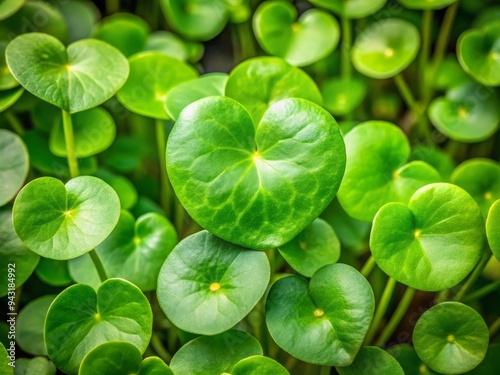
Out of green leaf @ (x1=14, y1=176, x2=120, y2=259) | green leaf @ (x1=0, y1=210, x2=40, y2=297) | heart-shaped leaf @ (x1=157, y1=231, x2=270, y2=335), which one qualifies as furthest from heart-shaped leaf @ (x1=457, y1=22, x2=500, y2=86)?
green leaf @ (x1=0, y1=210, x2=40, y2=297)

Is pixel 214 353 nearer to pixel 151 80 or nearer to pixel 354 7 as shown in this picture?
pixel 151 80

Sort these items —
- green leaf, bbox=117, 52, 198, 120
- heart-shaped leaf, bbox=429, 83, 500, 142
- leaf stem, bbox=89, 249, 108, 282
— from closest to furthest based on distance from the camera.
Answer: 1. leaf stem, bbox=89, 249, 108, 282
2. green leaf, bbox=117, 52, 198, 120
3. heart-shaped leaf, bbox=429, 83, 500, 142

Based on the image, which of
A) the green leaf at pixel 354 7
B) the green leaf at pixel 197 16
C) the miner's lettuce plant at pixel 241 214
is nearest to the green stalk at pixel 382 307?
the miner's lettuce plant at pixel 241 214

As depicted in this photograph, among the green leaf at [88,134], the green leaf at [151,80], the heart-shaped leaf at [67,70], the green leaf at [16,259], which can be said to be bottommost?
the green leaf at [16,259]

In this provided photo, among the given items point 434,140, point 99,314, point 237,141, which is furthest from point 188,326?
point 434,140

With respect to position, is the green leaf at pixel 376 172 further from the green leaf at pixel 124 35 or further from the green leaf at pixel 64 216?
the green leaf at pixel 124 35

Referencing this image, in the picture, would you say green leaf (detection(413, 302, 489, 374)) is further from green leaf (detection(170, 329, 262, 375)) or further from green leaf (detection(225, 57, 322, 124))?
green leaf (detection(225, 57, 322, 124))

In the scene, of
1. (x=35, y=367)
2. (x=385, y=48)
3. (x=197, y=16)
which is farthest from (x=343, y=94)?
(x=35, y=367)

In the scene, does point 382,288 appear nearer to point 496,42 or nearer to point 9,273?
point 496,42
